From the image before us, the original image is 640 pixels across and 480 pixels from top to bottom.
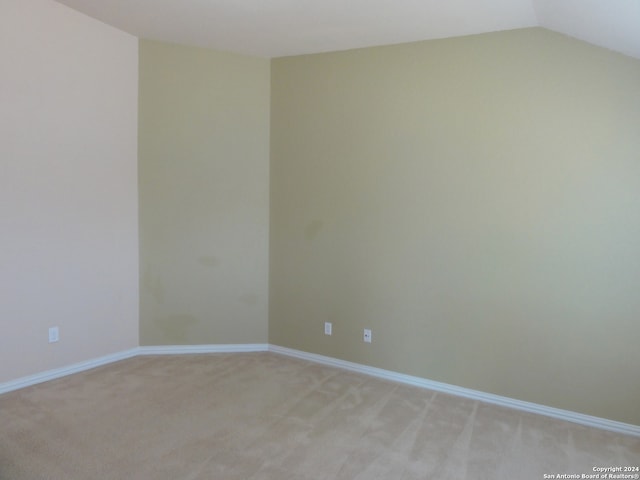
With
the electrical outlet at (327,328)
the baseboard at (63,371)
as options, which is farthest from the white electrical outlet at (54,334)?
the electrical outlet at (327,328)

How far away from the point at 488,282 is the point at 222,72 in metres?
2.84

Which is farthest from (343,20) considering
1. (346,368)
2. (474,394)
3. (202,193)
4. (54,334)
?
(54,334)

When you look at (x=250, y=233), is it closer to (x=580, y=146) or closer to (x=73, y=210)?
(x=73, y=210)

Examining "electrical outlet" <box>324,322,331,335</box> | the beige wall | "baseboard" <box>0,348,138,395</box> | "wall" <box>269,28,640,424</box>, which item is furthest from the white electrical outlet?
"electrical outlet" <box>324,322,331,335</box>

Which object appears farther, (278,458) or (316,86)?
(316,86)

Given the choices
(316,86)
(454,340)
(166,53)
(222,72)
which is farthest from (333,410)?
(166,53)

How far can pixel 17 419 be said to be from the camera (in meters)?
2.72

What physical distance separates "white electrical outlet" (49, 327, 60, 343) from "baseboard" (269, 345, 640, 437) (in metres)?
1.75

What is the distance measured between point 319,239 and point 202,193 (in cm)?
113

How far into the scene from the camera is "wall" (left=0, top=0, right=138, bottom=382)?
3.08m

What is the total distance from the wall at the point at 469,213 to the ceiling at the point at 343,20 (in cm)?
15

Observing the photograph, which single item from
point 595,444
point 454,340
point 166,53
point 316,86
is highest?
point 166,53

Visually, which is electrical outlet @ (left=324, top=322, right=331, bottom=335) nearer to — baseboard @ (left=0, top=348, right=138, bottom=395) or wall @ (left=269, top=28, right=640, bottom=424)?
wall @ (left=269, top=28, right=640, bottom=424)

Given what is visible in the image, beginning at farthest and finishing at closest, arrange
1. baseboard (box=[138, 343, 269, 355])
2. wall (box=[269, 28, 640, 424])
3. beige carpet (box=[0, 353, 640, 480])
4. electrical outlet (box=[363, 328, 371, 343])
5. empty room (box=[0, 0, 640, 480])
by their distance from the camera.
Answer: baseboard (box=[138, 343, 269, 355]) → electrical outlet (box=[363, 328, 371, 343]) → wall (box=[269, 28, 640, 424]) → empty room (box=[0, 0, 640, 480]) → beige carpet (box=[0, 353, 640, 480])
